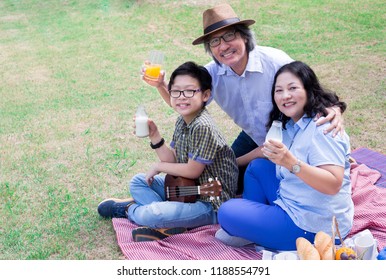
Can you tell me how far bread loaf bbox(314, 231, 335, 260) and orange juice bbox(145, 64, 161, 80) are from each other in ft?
5.75

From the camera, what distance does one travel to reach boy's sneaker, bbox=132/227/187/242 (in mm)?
3582

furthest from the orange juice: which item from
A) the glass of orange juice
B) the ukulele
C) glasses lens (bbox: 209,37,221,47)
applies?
the ukulele

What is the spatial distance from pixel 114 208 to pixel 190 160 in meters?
0.85

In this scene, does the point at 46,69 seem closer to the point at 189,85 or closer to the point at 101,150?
the point at 101,150

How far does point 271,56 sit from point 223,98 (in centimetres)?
52

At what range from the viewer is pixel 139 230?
3.59 m

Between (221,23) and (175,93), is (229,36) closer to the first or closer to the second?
(221,23)

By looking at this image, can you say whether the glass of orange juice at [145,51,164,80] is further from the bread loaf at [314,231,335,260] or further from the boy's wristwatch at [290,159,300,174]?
the bread loaf at [314,231,335,260]

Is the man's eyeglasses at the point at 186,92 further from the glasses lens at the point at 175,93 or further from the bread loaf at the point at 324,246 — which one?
the bread loaf at the point at 324,246

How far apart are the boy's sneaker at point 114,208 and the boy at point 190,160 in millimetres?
167

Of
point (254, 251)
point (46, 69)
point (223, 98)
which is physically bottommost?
point (46, 69)

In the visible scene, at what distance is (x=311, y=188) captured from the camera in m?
2.97

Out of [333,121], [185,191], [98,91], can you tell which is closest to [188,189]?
[185,191]
